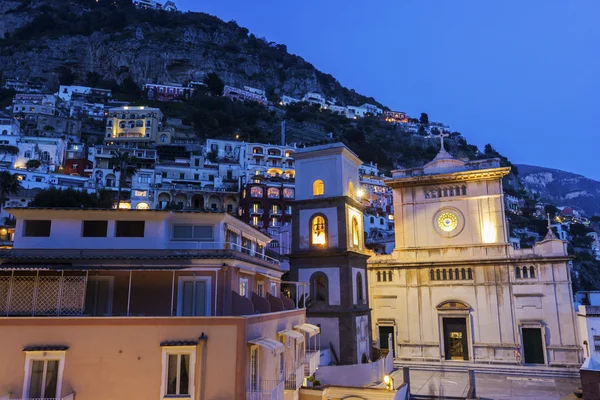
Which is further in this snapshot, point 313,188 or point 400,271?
point 400,271

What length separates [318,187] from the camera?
34719 mm

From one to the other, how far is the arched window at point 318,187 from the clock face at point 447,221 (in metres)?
14.6

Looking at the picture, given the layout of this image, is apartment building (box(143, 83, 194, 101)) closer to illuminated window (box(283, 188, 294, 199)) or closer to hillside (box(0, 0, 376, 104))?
hillside (box(0, 0, 376, 104))

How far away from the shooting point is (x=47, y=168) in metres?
83.2

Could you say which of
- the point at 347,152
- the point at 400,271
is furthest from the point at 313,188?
the point at 400,271

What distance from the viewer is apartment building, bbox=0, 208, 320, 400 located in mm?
14391

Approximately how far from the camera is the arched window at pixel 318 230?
3391 centimetres

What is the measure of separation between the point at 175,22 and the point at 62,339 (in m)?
172

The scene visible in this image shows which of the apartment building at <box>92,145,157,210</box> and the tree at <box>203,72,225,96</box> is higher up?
the tree at <box>203,72,225,96</box>

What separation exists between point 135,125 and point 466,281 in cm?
9078

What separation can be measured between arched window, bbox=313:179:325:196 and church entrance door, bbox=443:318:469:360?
17.3 metres

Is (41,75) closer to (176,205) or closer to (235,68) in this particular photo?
(235,68)

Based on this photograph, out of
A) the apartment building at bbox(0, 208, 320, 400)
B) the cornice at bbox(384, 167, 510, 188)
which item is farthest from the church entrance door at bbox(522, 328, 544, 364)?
the apartment building at bbox(0, 208, 320, 400)

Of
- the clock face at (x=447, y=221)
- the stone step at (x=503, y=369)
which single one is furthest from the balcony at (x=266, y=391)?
the clock face at (x=447, y=221)
